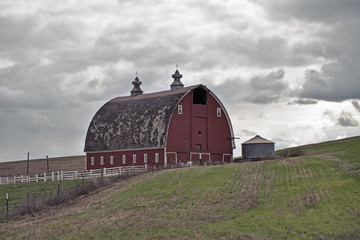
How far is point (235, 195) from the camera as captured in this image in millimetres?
31297

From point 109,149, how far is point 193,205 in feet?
112

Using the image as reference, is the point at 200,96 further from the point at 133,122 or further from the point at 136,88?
the point at 136,88

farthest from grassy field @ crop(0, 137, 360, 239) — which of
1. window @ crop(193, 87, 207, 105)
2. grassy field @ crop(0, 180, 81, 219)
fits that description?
window @ crop(193, 87, 207, 105)

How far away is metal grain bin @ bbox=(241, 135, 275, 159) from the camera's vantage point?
60531 mm

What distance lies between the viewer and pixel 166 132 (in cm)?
5575

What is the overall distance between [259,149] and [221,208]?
1335 inches

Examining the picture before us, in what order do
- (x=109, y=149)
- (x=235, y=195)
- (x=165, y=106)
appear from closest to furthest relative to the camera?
1. (x=235, y=195)
2. (x=165, y=106)
3. (x=109, y=149)

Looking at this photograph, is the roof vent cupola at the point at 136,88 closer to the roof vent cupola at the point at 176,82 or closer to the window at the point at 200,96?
the roof vent cupola at the point at 176,82

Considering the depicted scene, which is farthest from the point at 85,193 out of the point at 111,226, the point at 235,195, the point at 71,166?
the point at 71,166

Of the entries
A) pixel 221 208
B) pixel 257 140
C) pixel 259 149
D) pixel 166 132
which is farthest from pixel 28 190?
pixel 221 208

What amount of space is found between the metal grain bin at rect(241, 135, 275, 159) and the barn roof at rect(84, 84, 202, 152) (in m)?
8.39

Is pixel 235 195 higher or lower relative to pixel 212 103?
lower

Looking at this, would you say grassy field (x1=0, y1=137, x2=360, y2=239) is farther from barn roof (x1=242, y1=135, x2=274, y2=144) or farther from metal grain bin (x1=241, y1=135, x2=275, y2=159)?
barn roof (x1=242, y1=135, x2=274, y2=144)

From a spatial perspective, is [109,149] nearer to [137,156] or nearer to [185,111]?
[137,156]
